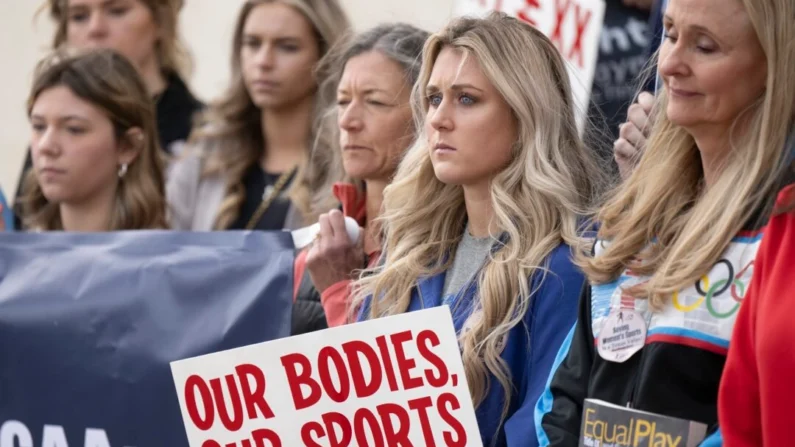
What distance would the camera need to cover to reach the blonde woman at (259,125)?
5367 mm

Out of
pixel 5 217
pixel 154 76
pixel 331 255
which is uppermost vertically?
pixel 154 76

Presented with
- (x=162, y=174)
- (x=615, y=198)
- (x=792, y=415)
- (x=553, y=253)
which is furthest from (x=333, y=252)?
(x=792, y=415)

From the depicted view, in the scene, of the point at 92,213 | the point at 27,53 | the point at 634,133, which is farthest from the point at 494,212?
the point at 27,53

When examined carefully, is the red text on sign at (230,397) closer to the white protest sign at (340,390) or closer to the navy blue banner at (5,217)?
the white protest sign at (340,390)

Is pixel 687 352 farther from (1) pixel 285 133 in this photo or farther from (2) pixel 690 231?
(1) pixel 285 133

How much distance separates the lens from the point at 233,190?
543 centimetres

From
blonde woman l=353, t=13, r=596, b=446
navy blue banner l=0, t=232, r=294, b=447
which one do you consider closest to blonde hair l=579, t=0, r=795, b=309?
blonde woman l=353, t=13, r=596, b=446

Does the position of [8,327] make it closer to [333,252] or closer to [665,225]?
[333,252]

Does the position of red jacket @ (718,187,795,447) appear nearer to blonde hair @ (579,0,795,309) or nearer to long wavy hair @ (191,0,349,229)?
blonde hair @ (579,0,795,309)

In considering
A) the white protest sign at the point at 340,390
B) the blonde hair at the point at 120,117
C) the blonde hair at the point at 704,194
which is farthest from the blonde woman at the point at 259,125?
the blonde hair at the point at 704,194

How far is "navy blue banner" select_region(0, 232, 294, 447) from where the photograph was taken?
412cm

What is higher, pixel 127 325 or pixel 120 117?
pixel 120 117

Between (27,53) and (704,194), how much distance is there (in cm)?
768

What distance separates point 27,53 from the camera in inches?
389
